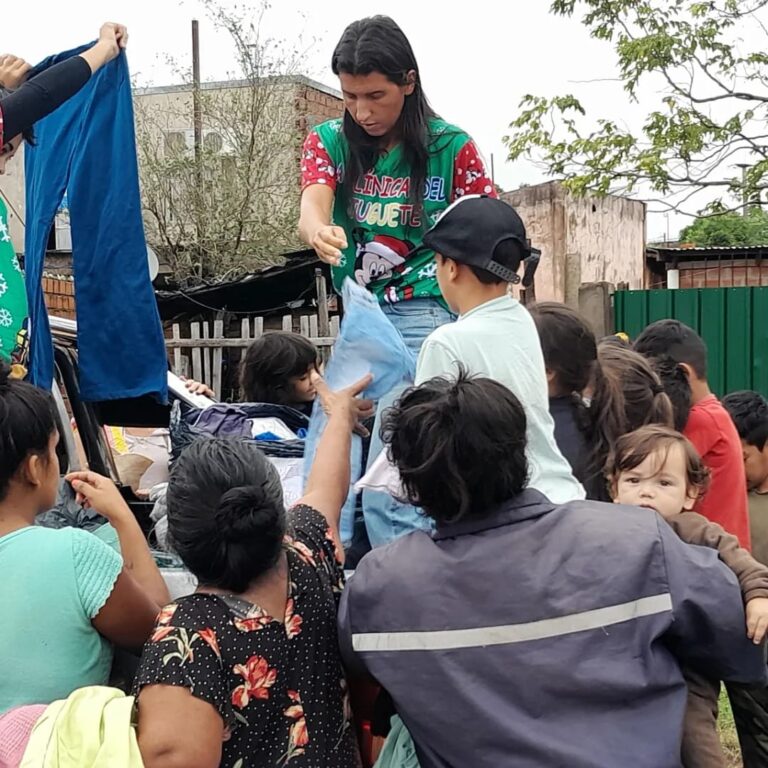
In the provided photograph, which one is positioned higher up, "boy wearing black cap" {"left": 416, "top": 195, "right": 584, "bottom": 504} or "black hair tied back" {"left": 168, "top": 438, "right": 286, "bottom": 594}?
"boy wearing black cap" {"left": 416, "top": 195, "right": 584, "bottom": 504}

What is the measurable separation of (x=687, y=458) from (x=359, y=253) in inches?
45.5

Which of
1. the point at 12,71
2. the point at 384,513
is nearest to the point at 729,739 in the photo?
the point at 384,513

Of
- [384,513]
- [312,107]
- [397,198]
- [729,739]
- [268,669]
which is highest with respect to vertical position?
[312,107]

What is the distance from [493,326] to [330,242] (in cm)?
49

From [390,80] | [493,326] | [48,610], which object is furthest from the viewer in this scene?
[390,80]

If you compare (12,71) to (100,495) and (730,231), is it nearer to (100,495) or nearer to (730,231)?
(100,495)

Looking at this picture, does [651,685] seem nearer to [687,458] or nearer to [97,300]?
[687,458]

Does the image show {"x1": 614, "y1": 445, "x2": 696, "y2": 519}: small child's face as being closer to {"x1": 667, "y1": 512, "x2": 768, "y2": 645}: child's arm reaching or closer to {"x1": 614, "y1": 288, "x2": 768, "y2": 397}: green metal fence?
{"x1": 667, "y1": 512, "x2": 768, "y2": 645}: child's arm reaching

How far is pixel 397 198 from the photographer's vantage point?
286 cm

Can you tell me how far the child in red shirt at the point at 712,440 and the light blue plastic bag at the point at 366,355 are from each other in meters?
1.26

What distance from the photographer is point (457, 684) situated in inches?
68.4

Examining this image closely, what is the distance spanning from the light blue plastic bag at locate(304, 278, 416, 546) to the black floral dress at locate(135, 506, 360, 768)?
0.66m

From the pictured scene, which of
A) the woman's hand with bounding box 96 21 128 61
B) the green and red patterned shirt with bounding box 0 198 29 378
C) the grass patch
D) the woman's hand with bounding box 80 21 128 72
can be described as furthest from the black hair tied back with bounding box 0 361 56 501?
the grass patch

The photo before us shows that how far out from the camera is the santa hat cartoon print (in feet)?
9.41
